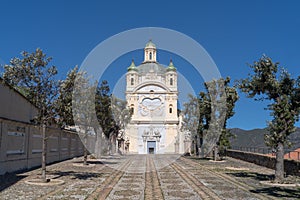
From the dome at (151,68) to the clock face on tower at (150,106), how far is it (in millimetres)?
8812

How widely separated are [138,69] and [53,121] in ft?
215

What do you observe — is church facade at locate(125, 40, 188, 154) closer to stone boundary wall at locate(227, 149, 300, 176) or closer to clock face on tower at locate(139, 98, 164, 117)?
clock face on tower at locate(139, 98, 164, 117)

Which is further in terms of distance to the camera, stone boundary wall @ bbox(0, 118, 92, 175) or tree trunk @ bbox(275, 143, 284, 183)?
stone boundary wall @ bbox(0, 118, 92, 175)

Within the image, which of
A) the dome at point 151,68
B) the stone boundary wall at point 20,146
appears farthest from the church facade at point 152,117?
the stone boundary wall at point 20,146

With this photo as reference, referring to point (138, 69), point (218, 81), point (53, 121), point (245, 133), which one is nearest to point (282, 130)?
point (53, 121)

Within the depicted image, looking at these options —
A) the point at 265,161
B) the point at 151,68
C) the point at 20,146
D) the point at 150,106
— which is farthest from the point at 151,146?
the point at 20,146

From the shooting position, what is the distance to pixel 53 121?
16094 mm

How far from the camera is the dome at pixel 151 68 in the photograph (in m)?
79.5

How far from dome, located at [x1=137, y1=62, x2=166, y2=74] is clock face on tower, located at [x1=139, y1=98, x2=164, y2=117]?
881cm

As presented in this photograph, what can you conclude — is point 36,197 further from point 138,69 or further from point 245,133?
point 245,133

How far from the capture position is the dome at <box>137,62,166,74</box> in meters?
79.5

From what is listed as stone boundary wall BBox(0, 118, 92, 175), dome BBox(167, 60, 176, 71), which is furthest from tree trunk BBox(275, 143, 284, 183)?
dome BBox(167, 60, 176, 71)

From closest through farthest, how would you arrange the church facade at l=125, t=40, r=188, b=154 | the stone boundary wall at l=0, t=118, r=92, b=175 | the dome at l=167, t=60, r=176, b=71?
the stone boundary wall at l=0, t=118, r=92, b=175
the church facade at l=125, t=40, r=188, b=154
the dome at l=167, t=60, r=176, b=71

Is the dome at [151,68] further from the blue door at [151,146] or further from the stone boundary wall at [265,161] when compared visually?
the stone boundary wall at [265,161]
